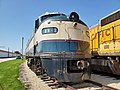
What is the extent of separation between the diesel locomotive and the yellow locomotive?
5.78ft

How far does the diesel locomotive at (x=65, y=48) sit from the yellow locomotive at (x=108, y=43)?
1.76 m

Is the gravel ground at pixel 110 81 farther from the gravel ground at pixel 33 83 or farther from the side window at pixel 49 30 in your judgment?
the side window at pixel 49 30

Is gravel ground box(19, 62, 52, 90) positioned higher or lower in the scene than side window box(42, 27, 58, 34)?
lower

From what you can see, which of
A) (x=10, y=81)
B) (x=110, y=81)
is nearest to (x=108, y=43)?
(x=110, y=81)

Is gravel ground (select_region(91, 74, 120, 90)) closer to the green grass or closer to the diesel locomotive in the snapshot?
the diesel locomotive

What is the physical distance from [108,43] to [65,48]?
10.9ft

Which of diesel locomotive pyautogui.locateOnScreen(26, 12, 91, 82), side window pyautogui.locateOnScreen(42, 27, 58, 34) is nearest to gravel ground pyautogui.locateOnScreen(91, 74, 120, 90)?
diesel locomotive pyautogui.locateOnScreen(26, 12, 91, 82)

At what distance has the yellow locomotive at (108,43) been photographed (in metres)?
10.9

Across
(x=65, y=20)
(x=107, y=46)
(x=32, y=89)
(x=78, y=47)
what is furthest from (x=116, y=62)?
(x=32, y=89)

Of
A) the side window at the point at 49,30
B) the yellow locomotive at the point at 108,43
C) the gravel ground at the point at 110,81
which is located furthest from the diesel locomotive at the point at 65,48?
the yellow locomotive at the point at 108,43

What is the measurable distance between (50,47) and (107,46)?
3756 mm

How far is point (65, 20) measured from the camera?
377 inches

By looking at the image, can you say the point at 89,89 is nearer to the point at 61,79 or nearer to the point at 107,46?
the point at 61,79

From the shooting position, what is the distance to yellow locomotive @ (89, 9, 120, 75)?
35.7ft
